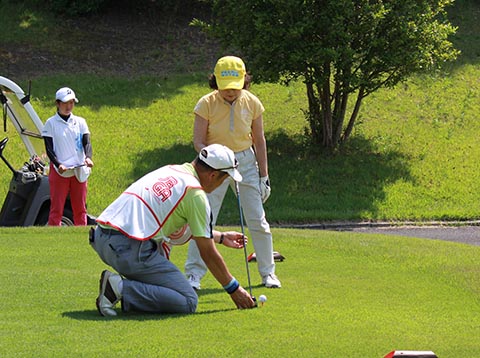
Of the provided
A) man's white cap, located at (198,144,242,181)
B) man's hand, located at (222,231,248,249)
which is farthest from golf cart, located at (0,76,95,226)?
man's white cap, located at (198,144,242,181)

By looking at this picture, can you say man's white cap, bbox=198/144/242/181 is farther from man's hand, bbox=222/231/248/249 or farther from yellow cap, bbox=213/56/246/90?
yellow cap, bbox=213/56/246/90

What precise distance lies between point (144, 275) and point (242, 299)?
0.73 metres

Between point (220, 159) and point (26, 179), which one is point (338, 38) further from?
point (220, 159)

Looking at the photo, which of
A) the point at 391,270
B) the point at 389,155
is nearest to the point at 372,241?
the point at 391,270

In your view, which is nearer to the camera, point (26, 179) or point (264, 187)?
point (264, 187)

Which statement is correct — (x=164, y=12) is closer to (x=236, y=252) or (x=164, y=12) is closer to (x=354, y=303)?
(x=236, y=252)

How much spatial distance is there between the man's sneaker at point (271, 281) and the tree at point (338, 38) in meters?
10.7

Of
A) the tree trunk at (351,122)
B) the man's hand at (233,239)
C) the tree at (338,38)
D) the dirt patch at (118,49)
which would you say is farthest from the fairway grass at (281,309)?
the dirt patch at (118,49)

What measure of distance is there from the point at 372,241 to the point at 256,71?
8.12 meters

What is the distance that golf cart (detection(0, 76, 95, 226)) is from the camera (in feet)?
44.0

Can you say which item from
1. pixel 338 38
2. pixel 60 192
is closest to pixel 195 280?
pixel 60 192

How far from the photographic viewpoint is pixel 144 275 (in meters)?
7.20

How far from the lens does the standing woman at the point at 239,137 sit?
8.57m

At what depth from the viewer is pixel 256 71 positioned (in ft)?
65.4
